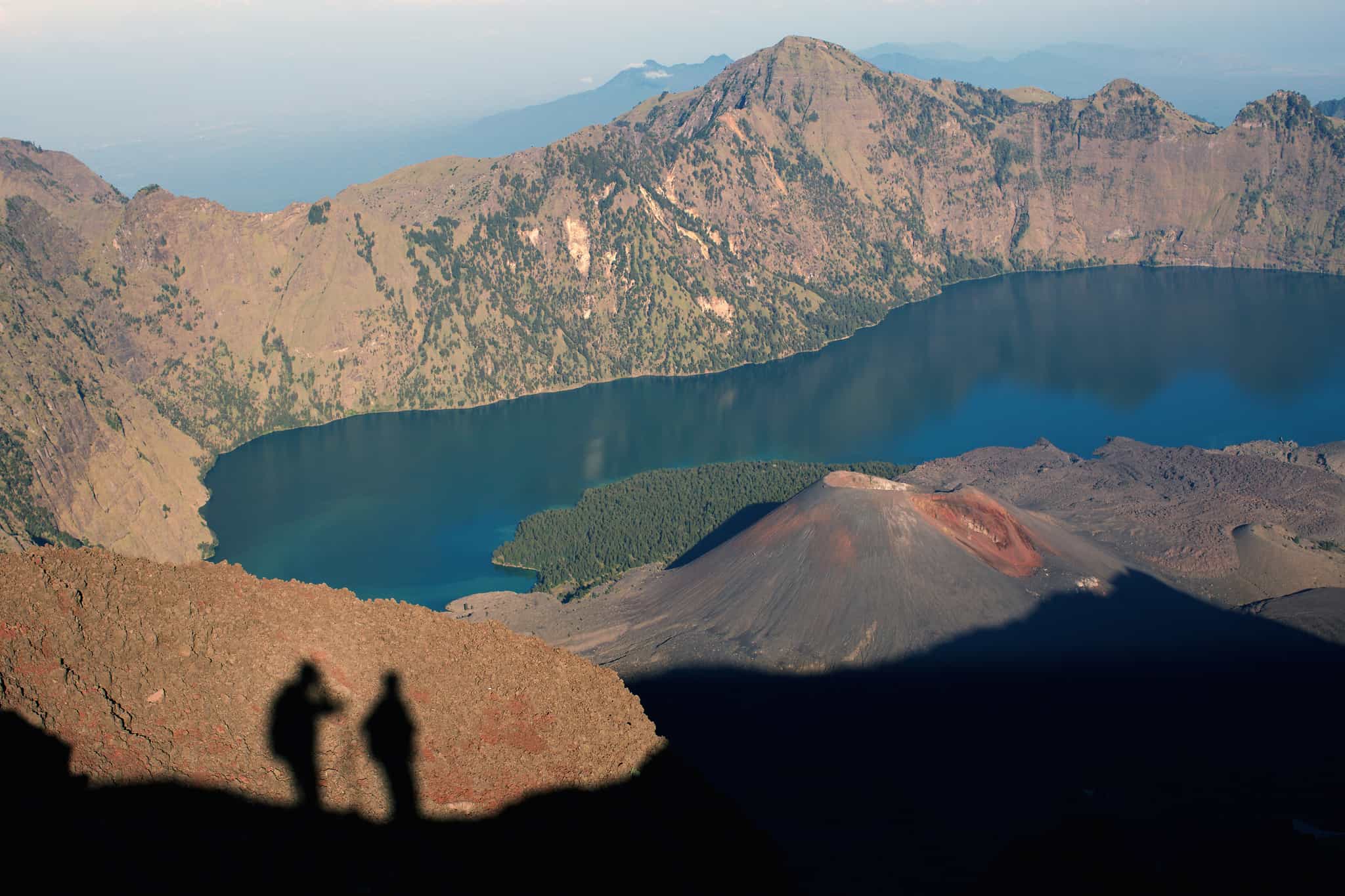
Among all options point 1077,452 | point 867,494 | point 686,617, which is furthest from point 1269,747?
point 1077,452

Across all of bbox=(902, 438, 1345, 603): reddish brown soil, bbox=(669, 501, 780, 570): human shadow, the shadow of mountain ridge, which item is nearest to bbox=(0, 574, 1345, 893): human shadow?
the shadow of mountain ridge

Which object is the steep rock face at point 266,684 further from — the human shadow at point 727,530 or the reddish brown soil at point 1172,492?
the reddish brown soil at point 1172,492

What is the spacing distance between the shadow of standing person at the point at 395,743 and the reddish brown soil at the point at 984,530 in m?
66.6

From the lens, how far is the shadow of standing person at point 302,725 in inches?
1641

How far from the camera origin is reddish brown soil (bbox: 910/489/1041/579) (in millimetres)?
102000

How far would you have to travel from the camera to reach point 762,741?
262 feet

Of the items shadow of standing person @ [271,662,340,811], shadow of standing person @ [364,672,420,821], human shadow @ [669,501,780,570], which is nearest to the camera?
shadow of standing person @ [271,662,340,811]

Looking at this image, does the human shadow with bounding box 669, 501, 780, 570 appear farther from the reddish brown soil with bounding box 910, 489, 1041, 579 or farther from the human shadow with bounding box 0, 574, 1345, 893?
the human shadow with bounding box 0, 574, 1345, 893

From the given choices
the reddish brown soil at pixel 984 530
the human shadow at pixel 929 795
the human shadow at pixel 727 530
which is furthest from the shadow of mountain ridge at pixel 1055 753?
the human shadow at pixel 727 530

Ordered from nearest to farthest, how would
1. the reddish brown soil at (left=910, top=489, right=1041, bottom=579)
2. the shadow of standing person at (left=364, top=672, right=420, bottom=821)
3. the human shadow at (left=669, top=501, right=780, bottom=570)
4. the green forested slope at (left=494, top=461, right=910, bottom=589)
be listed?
the shadow of standing person at (left=364, top=672, right=420, bottom=821) → the reddish brown soil at (left=910, top=489, right=1041, bottom=579) → the human shadow at (left=669, top=501, right=780, bottom=570) → the green forested slope at (left=494, top=461, right=910, bottom=589)

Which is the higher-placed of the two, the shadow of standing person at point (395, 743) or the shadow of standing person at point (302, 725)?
the shadow of standing person at point (302, 725)

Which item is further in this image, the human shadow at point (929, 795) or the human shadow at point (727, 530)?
the human shadow at point (727, 530)

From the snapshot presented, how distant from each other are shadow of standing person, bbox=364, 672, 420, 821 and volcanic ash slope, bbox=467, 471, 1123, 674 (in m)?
47.5

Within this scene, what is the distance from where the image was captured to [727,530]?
435 ft
